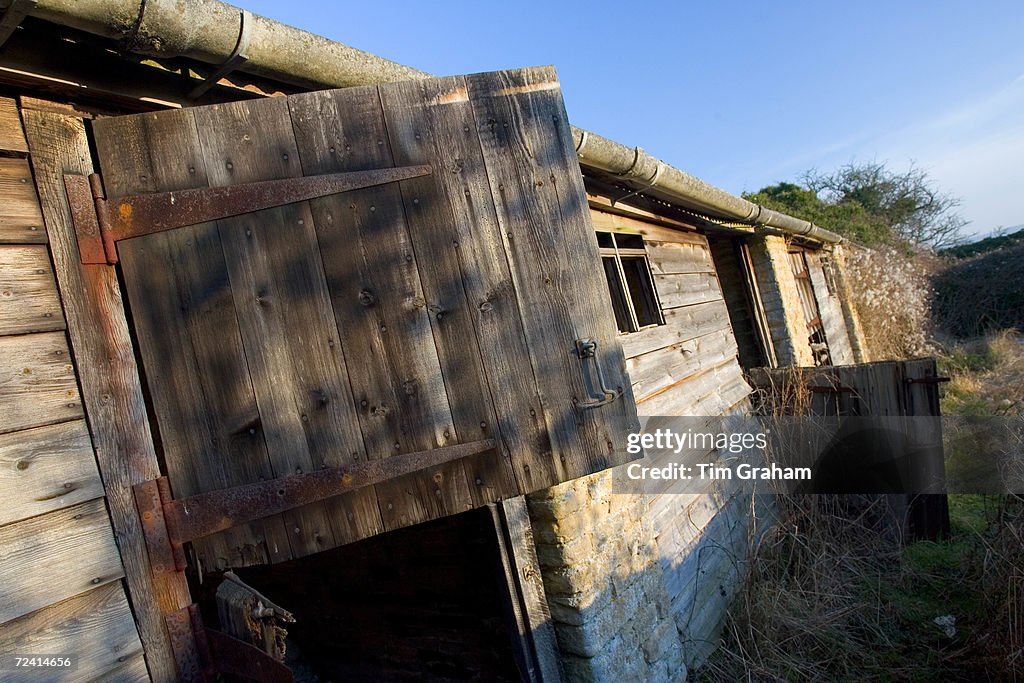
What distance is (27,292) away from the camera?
162 cm

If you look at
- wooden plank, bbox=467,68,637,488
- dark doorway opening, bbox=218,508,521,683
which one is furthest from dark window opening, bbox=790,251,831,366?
wooden plank, bbox=467,68,637,488

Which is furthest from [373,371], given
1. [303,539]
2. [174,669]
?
[174,669]

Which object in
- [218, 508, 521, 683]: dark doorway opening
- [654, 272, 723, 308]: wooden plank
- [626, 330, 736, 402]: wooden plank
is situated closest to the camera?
[218, 508, 521, 683]: dark doorway opening

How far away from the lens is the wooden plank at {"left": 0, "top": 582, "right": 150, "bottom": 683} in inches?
58.9

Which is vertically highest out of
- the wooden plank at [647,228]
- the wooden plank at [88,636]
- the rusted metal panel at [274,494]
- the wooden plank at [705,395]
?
the wooden plank at [647,228]

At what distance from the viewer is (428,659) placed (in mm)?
→ 3785

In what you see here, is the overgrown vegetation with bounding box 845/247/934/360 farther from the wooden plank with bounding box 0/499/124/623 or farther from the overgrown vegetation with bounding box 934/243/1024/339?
the wooden plank with bounding box 0/499/124/623

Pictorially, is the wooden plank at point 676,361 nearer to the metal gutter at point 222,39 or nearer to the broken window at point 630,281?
the broken window at point 630,281

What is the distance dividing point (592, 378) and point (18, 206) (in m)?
1.70

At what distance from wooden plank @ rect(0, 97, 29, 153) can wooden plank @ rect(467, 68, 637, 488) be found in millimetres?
1284

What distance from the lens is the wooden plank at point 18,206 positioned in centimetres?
161

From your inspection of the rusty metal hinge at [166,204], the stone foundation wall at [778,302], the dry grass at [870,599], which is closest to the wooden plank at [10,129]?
the rusty metal hinge at [166,204]

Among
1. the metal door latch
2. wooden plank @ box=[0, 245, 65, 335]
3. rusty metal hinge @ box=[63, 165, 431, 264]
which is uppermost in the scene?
rusty metal hinge @ box=[63, 165, 431, 264]

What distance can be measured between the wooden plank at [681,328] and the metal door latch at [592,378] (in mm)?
2091
